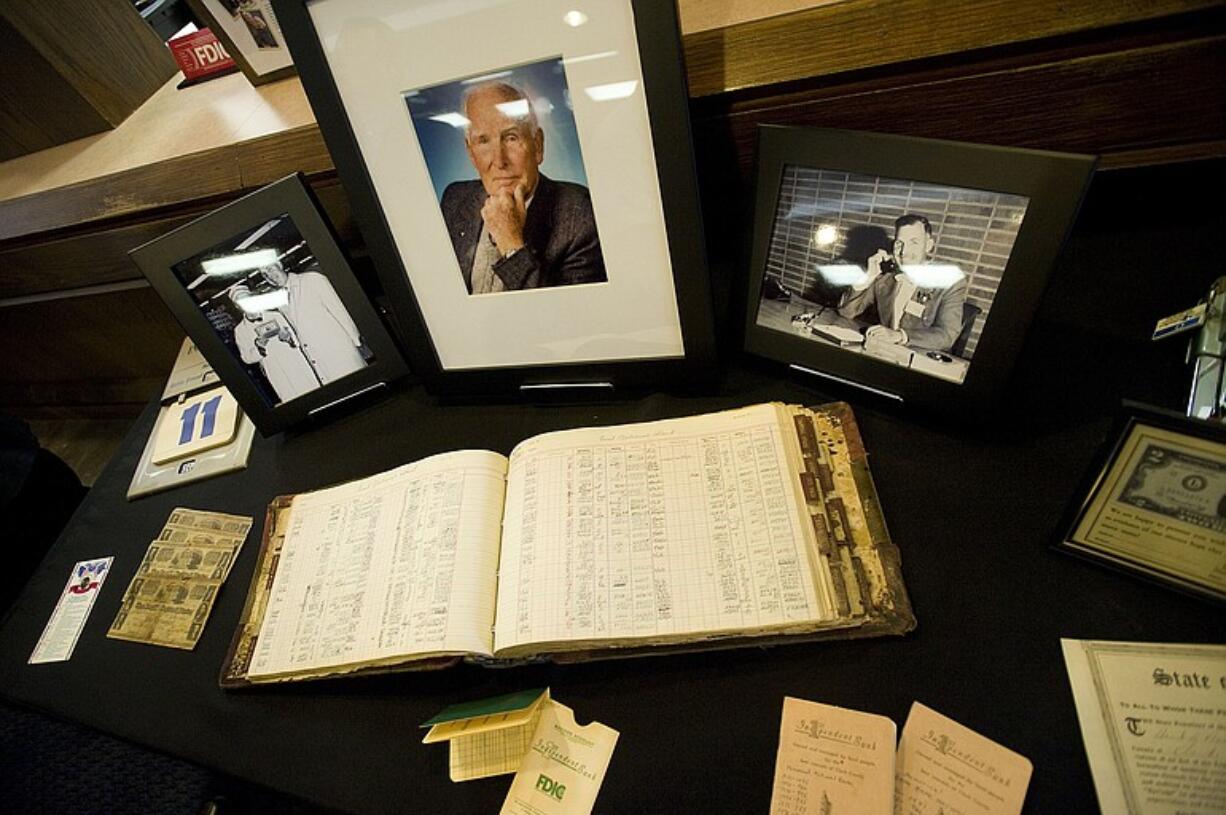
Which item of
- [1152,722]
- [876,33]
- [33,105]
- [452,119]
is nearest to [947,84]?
[876,33]

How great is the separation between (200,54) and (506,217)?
97 centimetres

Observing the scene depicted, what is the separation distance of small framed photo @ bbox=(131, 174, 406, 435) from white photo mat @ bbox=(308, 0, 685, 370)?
15 cm

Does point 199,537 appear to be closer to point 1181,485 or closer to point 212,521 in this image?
point 212,521

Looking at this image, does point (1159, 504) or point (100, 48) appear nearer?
point (1159, 504)

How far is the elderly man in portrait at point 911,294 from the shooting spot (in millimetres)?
690

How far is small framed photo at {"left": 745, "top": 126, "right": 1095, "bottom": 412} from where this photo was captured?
630mm

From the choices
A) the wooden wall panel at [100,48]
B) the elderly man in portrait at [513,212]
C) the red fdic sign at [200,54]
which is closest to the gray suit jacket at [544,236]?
the elderly man in portrait at [513,212]

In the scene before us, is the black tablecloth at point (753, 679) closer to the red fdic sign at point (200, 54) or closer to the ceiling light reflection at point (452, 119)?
the ceiling light reflection at point (452, 119)

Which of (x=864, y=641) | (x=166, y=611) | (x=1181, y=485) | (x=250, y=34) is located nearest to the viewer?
(x=1181, y=485)

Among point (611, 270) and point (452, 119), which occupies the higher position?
point (452, 119)

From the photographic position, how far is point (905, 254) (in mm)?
705

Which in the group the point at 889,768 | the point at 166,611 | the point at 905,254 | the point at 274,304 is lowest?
the point at 166,611

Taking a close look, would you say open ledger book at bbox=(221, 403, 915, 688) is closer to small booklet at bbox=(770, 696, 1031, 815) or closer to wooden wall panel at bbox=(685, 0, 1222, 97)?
small booklet at bbox=(770, 696, 1031, 815)

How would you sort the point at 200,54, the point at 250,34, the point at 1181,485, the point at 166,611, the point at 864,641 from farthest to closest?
1. the point at 200,54
2. the point at 250,34
3. the point at 166,611
4. the point at 864,641
5. the point at 1181,485
